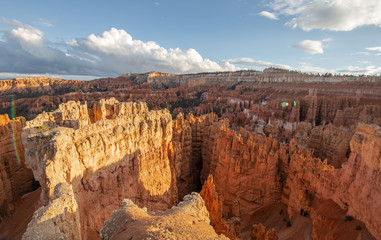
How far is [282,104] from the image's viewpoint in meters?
38.5

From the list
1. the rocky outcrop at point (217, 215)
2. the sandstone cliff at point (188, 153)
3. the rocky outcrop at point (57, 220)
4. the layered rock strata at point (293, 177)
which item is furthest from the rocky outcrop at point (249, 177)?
the rocky outcrop at point (57, 220)

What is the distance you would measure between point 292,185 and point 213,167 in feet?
18.6

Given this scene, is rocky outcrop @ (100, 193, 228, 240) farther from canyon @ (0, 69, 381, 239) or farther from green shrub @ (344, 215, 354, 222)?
green shrub @ (344, 215, 354, 222)

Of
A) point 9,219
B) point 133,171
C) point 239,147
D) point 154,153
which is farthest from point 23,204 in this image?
point 239,147

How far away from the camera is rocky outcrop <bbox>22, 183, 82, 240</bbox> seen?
11.5 feet

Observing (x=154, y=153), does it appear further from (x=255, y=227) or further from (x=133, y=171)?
(x=255, y=227)

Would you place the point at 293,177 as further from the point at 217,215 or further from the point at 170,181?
the point at 170,181

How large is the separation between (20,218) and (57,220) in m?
9.24

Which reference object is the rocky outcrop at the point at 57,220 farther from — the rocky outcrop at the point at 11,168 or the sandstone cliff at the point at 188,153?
the rocky outcrop at the point at 11,168

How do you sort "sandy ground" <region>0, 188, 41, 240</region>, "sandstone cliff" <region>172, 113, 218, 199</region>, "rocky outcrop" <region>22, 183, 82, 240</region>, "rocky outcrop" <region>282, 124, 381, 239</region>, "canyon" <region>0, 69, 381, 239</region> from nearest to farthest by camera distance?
"rocky outcrop" <region>22, 183, 82, 240</region> → "canyon" <region>0, 69, 381, 239</region> → "rocky outcrop" <region>282, 124, 381, 239</region> → "sandy ground" <region>0, 188, 41, 240</region> → "sandstone cliff" <region>172, 113, 218, 199</region>

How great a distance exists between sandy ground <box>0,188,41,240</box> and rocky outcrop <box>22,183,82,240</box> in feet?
20.0

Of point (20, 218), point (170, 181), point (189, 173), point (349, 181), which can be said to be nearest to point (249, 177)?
point (189, 173)

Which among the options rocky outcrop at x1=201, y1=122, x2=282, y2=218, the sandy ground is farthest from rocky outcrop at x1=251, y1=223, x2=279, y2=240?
the sandy ground

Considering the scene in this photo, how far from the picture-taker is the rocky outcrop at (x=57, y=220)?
3518mm
